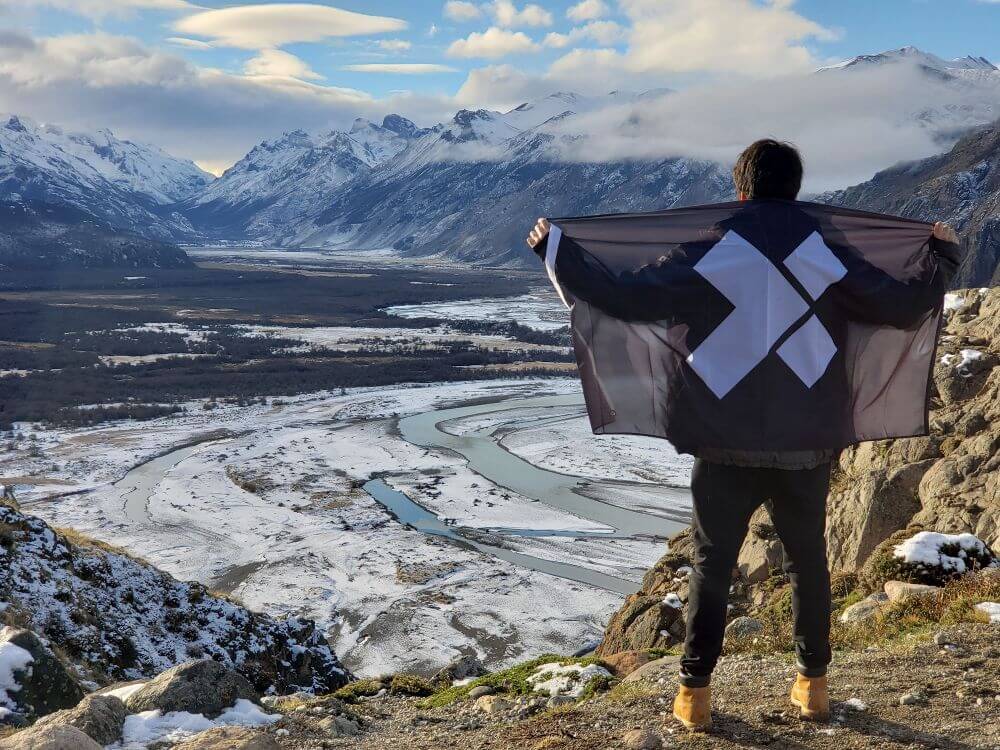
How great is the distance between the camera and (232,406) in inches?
2127

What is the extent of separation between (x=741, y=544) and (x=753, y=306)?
968mm

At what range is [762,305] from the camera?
3623 mm

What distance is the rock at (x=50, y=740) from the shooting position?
3.77 metres

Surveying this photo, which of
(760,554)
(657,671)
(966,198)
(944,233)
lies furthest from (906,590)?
(966,198)

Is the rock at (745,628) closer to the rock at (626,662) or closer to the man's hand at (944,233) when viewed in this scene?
the rock at (626,662)

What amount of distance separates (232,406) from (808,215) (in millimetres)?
53234

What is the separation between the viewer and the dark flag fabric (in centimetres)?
361

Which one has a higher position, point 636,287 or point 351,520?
point 636,287

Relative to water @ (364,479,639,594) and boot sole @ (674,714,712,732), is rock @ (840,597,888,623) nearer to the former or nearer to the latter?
boot sole @ (674,714,712,732)

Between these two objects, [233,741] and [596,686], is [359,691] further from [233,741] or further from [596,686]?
[233,741]

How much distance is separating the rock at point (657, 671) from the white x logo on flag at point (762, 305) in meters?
2.03

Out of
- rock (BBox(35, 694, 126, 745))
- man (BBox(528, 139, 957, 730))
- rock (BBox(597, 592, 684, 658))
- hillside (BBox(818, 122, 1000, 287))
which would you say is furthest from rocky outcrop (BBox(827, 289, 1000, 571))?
hillside (BBox(818, 122, 1000, 287))

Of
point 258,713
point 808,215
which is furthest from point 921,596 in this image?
point 258,713

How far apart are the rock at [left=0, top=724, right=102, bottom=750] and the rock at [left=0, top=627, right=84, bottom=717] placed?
2.13 meters
